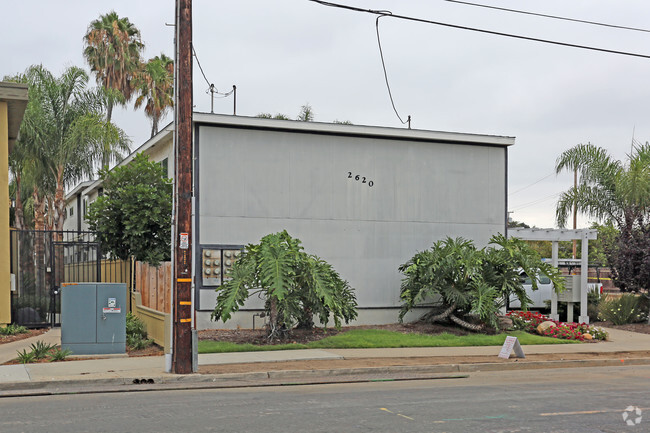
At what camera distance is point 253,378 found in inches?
497

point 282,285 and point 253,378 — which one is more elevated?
point 282,285

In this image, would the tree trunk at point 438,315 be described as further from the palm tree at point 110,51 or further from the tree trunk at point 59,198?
the palm tree at point 110,51

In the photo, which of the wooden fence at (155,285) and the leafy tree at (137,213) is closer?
the wooden fence at (155,285)

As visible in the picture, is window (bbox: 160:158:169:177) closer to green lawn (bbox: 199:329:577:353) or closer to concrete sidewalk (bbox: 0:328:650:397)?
concrete sidewalk (bbox: 0:328:650:397)

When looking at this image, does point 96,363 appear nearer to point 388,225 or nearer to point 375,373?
point 375,373

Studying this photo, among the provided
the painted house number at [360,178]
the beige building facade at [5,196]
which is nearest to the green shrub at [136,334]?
the beige building facade at [5,196]

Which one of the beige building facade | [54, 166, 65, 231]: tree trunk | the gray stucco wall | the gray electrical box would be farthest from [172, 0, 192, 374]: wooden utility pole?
[54, 166, 65, 231]: tree trunk

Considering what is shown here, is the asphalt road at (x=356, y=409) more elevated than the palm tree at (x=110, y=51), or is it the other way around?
the palm tree at (x=110, y=51)

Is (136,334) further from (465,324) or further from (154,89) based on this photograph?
(154,89)

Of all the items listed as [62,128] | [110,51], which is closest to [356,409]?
[62,128]

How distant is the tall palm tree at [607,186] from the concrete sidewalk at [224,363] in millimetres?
6191

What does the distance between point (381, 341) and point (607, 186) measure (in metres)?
12.2

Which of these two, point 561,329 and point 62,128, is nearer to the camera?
point 561,329

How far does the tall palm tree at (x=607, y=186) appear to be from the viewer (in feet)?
73.8
